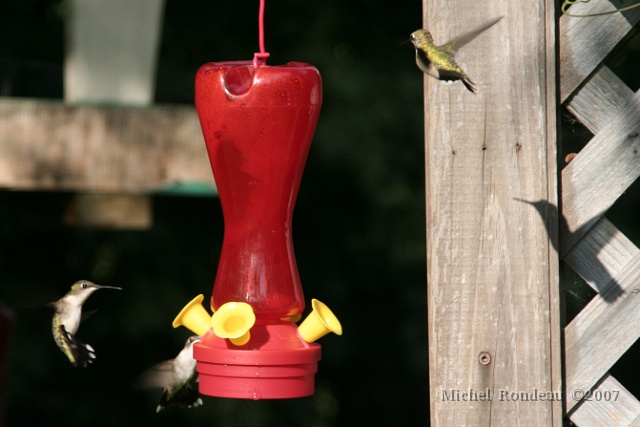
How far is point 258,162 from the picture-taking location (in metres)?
2.10

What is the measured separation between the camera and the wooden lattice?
6.04ft

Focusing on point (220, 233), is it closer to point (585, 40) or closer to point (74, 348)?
point (74, 348)

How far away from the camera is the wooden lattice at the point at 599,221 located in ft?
6.04

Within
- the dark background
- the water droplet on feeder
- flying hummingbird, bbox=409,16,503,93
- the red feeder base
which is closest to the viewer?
flying hummingbird, bbox=409,16,503,93

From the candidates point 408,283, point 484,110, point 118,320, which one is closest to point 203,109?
point 484,110

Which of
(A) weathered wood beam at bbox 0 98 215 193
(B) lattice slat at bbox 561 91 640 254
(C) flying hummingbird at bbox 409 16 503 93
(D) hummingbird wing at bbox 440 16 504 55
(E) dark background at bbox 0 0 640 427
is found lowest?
(E) dark background at bbox 0 0 640 427

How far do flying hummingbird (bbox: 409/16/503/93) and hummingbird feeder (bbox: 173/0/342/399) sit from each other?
0.29 meters

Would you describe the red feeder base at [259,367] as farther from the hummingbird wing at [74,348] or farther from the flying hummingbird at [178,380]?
the hummingbird wing at [74,348]

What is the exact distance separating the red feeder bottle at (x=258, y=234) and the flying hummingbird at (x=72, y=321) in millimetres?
808

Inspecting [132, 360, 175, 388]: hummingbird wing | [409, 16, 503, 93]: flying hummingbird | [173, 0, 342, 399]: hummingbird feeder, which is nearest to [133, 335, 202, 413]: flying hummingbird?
[132, 360, 175, 388]: hummingbird wing

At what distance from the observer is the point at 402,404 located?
662 centimetres

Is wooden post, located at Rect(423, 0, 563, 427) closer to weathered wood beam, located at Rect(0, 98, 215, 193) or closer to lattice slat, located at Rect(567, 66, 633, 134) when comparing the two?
lattice slat, located at Rect(567, 66, 633, 134)

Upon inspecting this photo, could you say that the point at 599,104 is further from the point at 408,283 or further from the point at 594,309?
the point at 408,283

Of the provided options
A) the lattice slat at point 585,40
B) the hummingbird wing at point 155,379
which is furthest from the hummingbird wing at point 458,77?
the hummingbird wing at point 155,379
